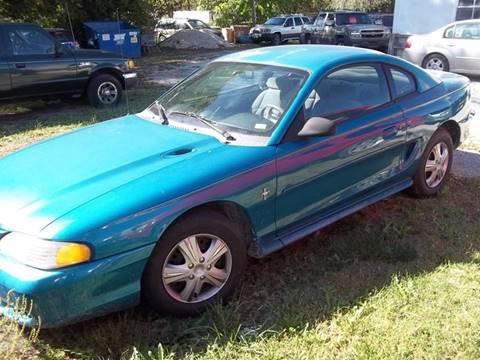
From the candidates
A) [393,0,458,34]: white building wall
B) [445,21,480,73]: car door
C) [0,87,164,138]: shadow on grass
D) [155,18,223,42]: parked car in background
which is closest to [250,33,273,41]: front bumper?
[155,18,223,42]: parked car in background

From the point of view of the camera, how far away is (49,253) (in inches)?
98.3

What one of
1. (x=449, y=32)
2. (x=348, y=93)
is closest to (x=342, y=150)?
(x=348, y=93)

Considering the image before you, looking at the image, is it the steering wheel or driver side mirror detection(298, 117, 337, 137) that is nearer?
driver side mirror detection(298, 117, 337, 137)

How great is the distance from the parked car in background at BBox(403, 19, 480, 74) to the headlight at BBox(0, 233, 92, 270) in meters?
11.2

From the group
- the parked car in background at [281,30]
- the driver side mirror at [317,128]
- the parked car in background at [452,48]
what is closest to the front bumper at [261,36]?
the parked car in background at [281,30]

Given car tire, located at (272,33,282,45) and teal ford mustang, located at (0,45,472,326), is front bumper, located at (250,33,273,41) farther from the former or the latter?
teal ford mustang, located at (0,45,472,326)

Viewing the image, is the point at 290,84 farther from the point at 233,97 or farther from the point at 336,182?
the point at 336,182

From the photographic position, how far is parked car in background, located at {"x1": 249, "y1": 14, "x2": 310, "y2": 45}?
27984mm

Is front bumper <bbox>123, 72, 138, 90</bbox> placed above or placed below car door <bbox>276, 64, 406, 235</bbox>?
below

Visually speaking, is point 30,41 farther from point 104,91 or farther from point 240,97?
point 240,97

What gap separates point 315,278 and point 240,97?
1.43 m

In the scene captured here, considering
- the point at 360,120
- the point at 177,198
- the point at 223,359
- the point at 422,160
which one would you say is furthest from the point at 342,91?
the point at 223,359

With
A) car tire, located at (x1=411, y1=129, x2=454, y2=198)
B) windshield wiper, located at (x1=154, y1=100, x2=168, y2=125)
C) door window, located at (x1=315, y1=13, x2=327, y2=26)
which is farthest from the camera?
door window, located at (x1=315, y1=13, x2=327, y2=26)

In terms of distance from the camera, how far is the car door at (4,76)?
838 cm
